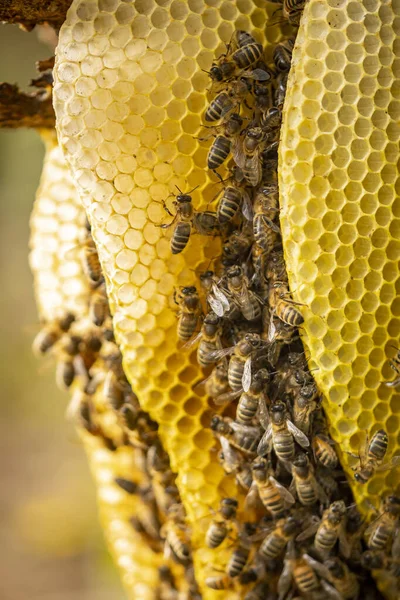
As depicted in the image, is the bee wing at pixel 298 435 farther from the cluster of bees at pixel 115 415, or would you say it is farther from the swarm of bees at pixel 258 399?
the cluster of bees at pixel 115 415

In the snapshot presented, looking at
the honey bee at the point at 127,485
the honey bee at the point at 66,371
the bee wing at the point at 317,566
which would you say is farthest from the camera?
the honey bee at the point at 66,371

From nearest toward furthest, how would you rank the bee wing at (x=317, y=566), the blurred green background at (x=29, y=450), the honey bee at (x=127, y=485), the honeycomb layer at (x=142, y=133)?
the honeycomb layer at (x=142, y=133) < the bee wing at (x=317, y=566) < the honey bee at (x=127, y=485) < the blurred green background at (x=29, y=450)

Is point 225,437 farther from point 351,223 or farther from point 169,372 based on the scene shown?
point 351,223

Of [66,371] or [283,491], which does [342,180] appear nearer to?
[283,491]

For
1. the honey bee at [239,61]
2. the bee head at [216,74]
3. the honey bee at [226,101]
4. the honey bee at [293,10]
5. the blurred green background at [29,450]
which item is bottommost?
the blurred green background at [29,450]

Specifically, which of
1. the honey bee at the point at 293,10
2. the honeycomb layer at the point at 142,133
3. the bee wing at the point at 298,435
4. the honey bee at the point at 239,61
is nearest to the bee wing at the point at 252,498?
the bee wing at the point at 298,435

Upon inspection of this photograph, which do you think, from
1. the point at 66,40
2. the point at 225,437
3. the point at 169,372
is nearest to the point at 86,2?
the point at 66,40
